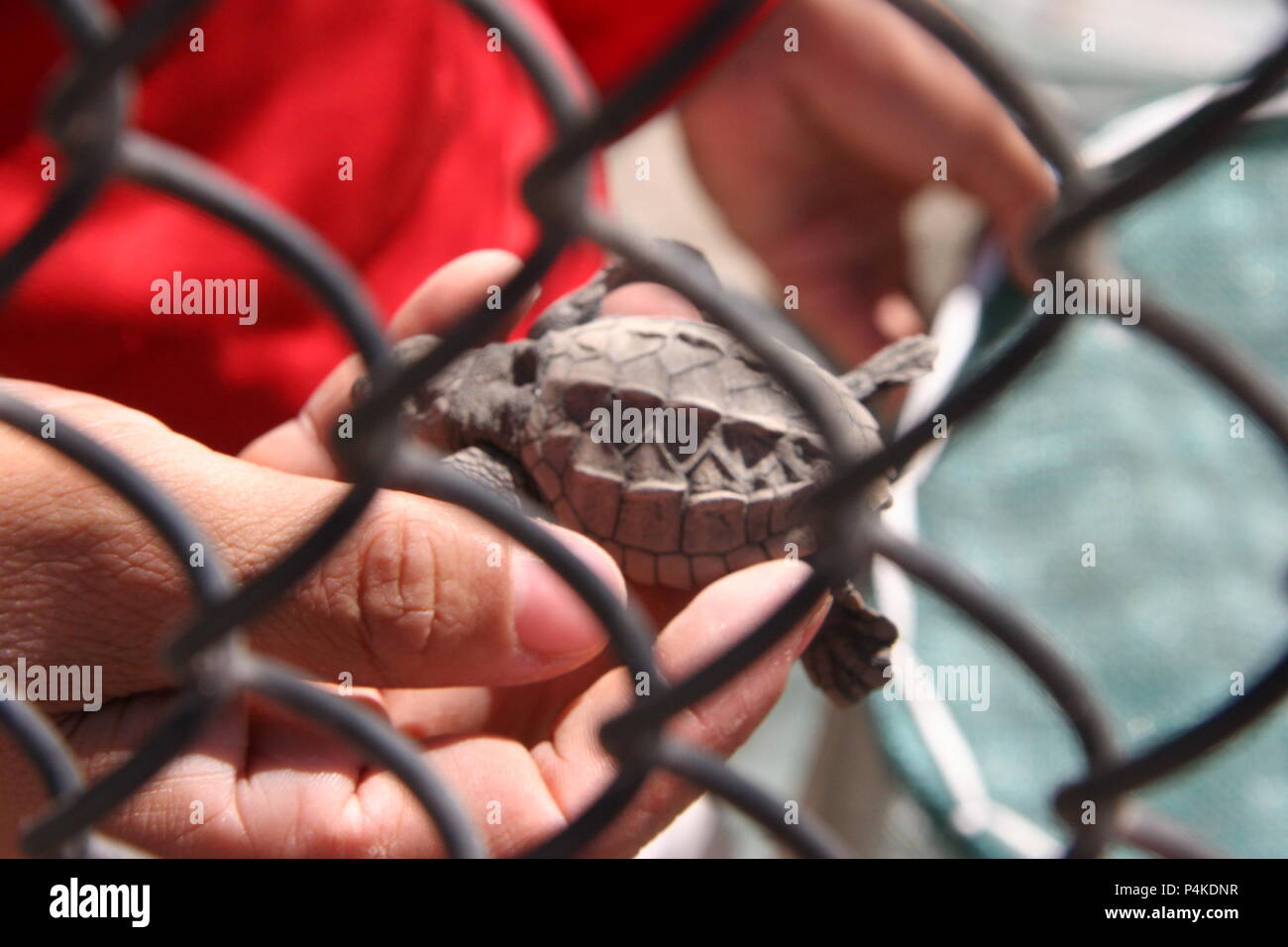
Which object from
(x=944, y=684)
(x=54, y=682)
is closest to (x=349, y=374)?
(x=54, y=682)

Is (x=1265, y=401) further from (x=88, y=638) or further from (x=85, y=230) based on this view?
(x=85, y=230)

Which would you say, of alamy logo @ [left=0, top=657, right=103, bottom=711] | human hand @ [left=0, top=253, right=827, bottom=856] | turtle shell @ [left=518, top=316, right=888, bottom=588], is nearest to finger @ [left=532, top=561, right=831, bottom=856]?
human hand @ [left=0, top=253, right=827, bottom=856]

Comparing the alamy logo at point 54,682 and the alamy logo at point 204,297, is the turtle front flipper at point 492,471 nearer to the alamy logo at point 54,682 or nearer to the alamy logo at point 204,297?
the alamy logo at point 204,297

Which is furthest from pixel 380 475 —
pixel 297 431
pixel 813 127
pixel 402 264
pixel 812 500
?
pixel 813 127

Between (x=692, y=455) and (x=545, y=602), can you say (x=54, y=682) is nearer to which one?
(x=545, y=602)
